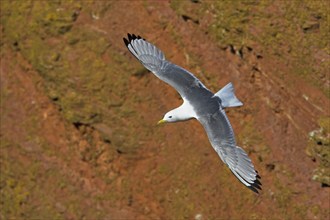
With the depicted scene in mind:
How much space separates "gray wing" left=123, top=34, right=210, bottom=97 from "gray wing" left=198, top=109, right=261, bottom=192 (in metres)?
A: 0.58

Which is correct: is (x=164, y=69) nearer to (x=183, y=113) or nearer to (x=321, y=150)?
(x=183, y=113)

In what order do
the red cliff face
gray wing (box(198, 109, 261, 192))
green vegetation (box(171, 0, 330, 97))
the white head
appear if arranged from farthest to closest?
the red cliff face
green vegetation (box(171, 0, 330, 97))
the white head
gray wing (box(198, 109, 261, 192))

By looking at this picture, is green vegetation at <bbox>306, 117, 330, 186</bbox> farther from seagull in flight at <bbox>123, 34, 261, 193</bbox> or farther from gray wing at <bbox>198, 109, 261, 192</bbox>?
gray wing at <bbox>198, 109, 261, 192</bbox>

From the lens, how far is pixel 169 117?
45.2 feet

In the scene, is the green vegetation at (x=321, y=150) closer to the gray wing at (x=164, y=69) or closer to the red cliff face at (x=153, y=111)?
the red cliff face at (x=153, y=111)

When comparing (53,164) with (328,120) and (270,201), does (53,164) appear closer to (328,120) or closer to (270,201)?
(270,201)

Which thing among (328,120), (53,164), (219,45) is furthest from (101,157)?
(328,120)

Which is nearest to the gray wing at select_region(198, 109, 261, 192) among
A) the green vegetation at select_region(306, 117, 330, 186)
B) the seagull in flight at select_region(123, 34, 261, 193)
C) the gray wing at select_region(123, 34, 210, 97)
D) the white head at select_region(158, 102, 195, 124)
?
the seagull in flight at select_region(123, 34, 261, 193)

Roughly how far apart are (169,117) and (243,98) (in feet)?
6.90

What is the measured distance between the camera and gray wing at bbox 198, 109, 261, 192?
42.1 ft

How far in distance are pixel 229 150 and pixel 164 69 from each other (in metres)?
1.76

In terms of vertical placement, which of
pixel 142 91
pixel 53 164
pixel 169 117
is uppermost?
pixel 169 117

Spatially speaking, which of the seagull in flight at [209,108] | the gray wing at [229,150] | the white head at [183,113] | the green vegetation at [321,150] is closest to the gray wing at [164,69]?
the seagull in flight at [209,108]

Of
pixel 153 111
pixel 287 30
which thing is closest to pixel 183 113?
pixel 287 30
